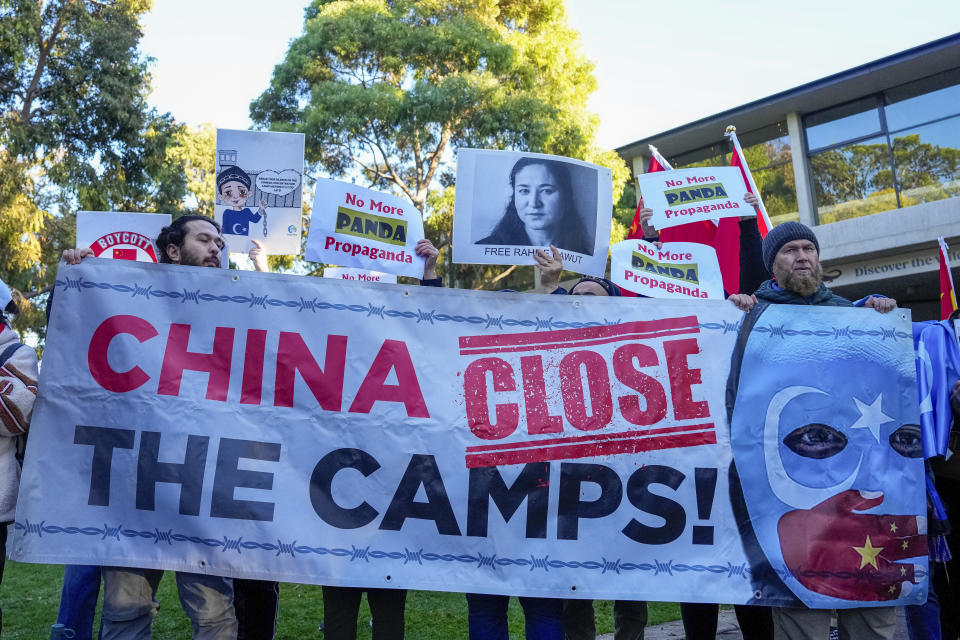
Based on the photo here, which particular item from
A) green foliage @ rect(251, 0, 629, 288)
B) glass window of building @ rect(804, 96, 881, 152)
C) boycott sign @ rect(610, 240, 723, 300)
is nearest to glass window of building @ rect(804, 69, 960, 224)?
glass window of building @ rect(804, 96, 881, 152)

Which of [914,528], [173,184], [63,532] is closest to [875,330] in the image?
[914,528]

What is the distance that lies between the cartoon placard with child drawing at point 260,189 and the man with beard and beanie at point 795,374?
2.52 meters

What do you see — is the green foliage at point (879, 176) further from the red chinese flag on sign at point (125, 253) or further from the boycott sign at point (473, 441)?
the red chinese flag on sign at point (125, 253)

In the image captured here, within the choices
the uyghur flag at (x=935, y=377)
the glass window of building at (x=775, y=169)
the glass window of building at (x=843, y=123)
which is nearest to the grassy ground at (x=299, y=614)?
the uyghur flag at (x=935, y=377)

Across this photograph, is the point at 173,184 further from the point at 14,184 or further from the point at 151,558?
the point at 151,558

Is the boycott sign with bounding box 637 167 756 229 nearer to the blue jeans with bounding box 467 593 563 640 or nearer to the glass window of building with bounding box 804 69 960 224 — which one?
the blue jeans with bounding box 467 593 563 640

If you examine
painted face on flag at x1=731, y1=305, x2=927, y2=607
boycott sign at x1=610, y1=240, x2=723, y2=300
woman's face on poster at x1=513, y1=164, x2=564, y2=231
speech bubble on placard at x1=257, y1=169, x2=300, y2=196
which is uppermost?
speech bubble on placard at x1=257, y1=169, x2=300, y2=196

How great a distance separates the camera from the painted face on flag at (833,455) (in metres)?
3.17

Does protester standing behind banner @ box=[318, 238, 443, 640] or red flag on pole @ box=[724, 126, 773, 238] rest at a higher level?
red flag on pole @ box=[724, 126, 773, 238]

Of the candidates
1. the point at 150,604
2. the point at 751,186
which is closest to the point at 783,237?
the point at 751,186

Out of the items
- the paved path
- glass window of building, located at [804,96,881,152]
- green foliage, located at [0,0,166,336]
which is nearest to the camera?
the paved path

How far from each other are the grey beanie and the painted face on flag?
30 cm

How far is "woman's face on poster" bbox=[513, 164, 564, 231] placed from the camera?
13.4 ft

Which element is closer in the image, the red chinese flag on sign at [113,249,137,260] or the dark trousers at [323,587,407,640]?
the dark trousers at [323,587,407,640]
